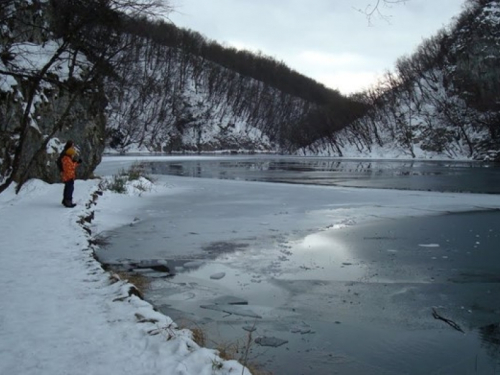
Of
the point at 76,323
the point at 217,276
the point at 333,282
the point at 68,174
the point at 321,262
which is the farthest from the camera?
the point at 68,174

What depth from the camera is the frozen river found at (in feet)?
15.0

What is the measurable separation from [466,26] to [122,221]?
72528mm

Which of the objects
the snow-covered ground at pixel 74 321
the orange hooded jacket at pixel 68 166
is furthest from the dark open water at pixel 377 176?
the snow-covered ground at pixel 74 321

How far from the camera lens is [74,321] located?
4.48m

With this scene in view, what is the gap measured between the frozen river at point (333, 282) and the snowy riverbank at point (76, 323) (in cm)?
68

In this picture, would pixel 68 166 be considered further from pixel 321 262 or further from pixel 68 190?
pixel 321 262

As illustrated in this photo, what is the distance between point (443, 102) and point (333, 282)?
70.0 m

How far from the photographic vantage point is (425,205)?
1473 centimetres

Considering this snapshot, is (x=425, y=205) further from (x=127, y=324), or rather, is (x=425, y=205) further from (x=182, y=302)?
(x=127, y=324)

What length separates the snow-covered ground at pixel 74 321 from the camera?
3.69 metres

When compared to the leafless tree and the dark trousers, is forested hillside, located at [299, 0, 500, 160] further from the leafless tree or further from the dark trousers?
the dark trousers

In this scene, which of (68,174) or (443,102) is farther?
(443,102)

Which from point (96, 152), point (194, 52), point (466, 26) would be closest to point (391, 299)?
point (96, 152)

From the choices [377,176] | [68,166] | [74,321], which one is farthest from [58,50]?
[377,176]
